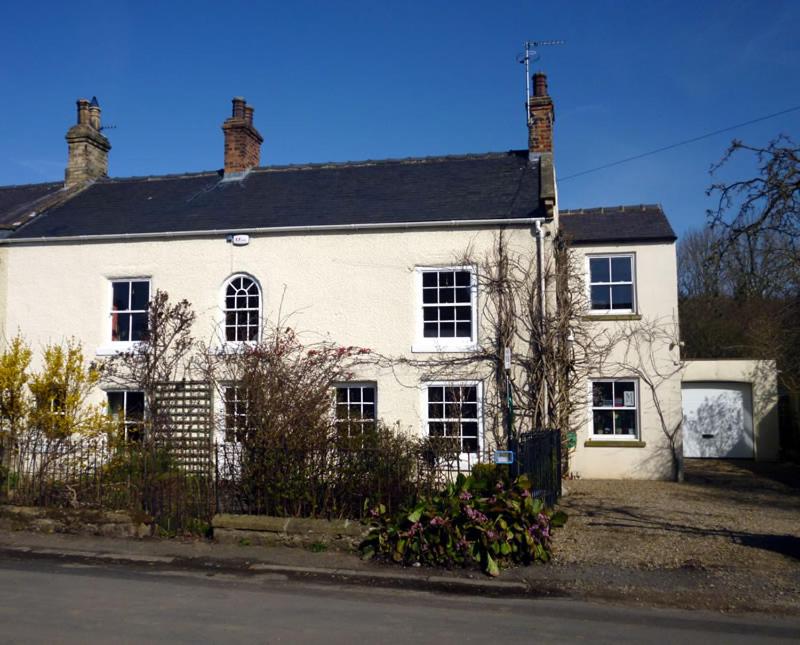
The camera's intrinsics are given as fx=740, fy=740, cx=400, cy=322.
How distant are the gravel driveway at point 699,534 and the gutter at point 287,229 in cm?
551

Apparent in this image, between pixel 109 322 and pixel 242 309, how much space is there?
310cm

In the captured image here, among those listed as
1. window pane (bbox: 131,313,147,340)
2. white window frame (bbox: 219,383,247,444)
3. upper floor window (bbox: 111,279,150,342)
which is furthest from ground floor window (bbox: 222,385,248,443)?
upper floor window (bbox: 111,279,150,342)

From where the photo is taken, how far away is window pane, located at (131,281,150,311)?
16141 mm

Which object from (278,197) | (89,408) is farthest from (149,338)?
(278,197)

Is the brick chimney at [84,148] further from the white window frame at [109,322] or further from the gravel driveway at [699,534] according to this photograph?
the gravel driveway at [699,534]

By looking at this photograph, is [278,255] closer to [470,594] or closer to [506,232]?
[506,232]

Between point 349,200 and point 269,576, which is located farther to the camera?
point 349,200

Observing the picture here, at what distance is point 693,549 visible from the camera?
31.3 feet

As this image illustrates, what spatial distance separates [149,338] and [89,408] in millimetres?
1888

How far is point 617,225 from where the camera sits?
17.9m

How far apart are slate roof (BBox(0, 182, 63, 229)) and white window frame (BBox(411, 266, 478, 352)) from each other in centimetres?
961

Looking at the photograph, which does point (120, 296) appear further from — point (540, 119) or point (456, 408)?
point (540, 119)

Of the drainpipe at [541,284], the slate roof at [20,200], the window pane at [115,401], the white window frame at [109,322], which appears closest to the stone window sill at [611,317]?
the drainpipe at [541,284]

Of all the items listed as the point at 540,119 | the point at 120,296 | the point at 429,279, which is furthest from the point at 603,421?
the point at 120,296
